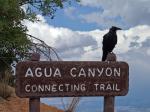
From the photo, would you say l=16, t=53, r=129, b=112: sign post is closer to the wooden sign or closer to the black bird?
the wooden sign

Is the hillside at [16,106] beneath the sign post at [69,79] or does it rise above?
above

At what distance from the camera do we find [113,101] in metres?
10.8

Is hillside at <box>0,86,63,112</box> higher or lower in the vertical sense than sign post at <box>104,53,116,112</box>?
higher

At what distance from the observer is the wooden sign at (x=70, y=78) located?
10.0 meters

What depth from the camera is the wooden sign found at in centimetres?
1002

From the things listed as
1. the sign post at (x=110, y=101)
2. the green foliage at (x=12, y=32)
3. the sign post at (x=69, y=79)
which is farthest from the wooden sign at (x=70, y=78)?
the green foliage at (x=12, y=32)

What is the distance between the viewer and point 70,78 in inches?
400

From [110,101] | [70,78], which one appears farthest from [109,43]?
[70,78]

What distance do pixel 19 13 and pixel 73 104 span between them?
5485mm

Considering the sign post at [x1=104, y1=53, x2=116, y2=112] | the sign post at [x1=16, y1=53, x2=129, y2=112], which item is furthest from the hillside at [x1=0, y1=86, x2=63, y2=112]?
the sign post at [x1=16, y1=53, x2=129, y2=112]

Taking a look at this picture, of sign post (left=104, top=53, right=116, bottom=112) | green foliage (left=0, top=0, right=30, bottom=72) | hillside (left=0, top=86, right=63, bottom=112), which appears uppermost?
green foliage (left=0, top=0, right=30, bottom=72)

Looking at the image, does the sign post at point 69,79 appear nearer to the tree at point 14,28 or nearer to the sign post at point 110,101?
the sign post at point 110,101

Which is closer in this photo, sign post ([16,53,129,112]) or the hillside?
sign post ([16,53,129,112])

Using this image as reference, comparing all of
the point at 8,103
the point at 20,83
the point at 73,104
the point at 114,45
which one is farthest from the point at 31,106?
the point at 8,103
